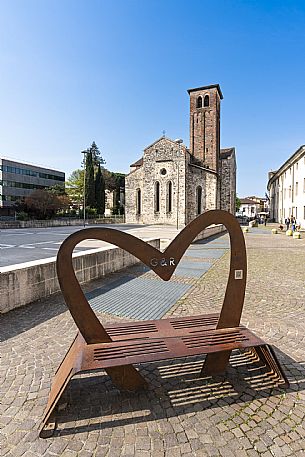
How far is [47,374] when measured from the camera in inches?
128

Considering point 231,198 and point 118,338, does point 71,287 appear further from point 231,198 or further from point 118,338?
point 231,198

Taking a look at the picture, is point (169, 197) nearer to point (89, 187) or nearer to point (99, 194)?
point (99, 194)

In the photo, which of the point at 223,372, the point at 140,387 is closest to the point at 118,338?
the point at 140,387

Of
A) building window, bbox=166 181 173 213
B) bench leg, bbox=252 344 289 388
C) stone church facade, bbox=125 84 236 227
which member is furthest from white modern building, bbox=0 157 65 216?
bench leg, bbox=252 344 289 388

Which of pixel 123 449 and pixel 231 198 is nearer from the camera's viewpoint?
pixel 123 449

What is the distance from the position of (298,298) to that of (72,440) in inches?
223

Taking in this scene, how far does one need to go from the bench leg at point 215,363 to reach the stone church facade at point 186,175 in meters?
41.0

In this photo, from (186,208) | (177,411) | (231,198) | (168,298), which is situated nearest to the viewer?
(177,411)

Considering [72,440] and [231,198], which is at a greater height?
[231,198]

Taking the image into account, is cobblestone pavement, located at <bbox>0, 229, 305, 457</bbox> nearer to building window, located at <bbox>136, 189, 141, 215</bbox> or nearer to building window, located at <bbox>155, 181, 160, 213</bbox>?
building window, located at <bbox>155, 181, 160, 213</bbox>

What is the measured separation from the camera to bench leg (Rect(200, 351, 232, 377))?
10.6ft

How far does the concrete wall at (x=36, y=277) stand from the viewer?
16.8 feet

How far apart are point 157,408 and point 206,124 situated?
5199cm

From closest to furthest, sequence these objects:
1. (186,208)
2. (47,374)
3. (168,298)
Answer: (47,374) → (168,298) → (186,208)
